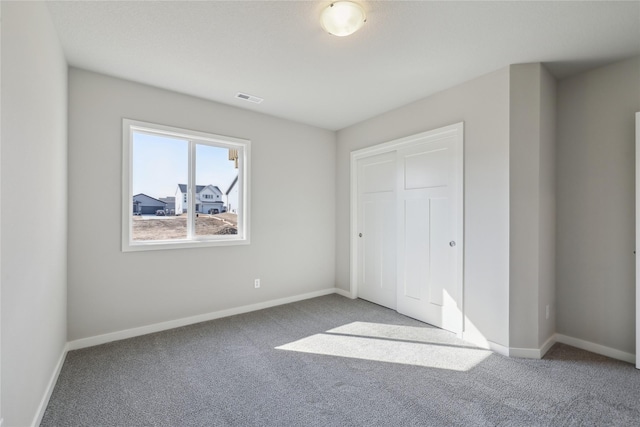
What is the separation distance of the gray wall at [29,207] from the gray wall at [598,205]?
403 cm

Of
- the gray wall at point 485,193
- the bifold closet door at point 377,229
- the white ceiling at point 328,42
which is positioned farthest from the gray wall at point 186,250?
the gray wall at point 485,193

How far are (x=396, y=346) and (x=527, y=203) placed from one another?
174 cm

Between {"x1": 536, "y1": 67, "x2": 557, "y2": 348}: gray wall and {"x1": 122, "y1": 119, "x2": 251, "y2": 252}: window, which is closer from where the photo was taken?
{"x1": 536, "y1": 67, "x2": 557, "y2": 348}: gray wall

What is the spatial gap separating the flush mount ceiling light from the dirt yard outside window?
8.10 ft

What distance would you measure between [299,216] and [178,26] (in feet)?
8.63

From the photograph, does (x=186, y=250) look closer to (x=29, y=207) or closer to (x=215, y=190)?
(x=215, y=190)

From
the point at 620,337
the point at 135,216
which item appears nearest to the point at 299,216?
the point at 135,216

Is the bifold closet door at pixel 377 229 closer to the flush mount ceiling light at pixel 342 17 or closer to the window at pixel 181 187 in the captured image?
the window at pixel 181 187

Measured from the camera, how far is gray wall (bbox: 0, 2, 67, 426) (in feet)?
4.39

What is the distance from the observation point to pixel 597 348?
104 inches

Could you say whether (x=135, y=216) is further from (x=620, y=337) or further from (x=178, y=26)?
(x=620, y=337)

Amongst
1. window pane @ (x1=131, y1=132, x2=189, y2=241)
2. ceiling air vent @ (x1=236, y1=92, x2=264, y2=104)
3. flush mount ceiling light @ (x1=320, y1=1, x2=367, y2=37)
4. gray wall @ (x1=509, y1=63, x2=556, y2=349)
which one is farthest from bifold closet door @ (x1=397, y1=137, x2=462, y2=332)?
window pane @ (x1=131, y1=132, x2=189, y2=241)

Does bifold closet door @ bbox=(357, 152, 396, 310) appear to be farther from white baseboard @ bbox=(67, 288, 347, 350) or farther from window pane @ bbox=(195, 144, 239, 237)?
window pane @ bbox=(195, 144, 239, 237)

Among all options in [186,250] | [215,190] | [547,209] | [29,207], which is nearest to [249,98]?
[215,190]
